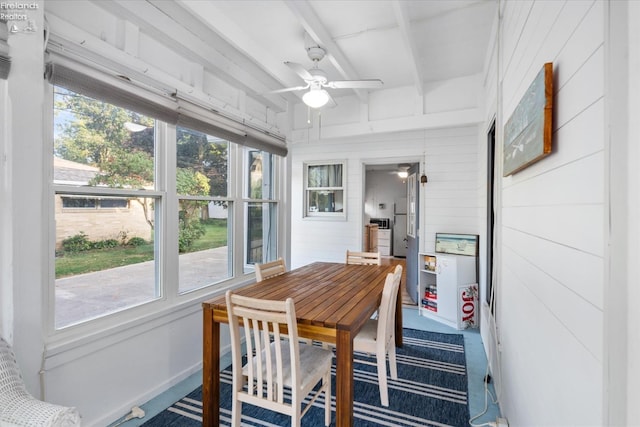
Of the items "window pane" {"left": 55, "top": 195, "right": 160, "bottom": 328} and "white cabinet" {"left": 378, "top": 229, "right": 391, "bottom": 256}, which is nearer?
"window pane" {"left": 55, "top": 195, "right": 160, "bottom": 328}

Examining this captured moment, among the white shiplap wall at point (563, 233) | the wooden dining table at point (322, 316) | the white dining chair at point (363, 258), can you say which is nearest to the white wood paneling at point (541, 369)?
the white shiplap wall at point (563, 233)

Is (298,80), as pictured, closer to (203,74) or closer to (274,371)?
(203,74)

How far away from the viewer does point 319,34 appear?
2451 mm

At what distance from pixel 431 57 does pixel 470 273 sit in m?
2.43

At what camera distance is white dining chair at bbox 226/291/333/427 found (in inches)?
60.3

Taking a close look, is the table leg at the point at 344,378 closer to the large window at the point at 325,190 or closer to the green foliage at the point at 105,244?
the green foliage at the point at 105,244

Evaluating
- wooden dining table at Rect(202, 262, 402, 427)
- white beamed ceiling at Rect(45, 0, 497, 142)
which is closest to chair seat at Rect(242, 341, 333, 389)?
wooden dining table at Rect(202, 262, 402, 427)

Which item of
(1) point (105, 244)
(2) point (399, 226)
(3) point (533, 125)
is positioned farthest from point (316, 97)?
(2) point (399, 226)

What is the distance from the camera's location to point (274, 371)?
5.65 feet

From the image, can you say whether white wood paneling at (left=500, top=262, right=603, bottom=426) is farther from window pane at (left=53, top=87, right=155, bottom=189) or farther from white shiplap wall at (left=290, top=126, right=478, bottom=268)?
window pane at (left=53, top=87, right=155, bottom=189)

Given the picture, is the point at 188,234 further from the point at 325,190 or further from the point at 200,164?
the point at 325,190

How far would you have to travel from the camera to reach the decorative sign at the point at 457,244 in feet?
12.4

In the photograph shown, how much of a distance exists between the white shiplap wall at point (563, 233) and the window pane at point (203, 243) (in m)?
2.42

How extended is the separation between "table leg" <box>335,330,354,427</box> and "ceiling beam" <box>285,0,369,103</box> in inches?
82.9
